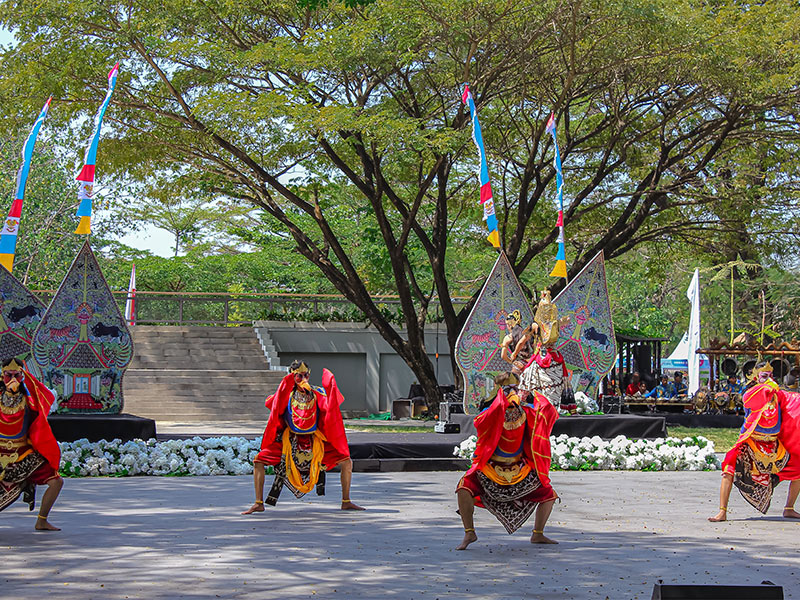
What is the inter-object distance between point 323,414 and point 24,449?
261 cm

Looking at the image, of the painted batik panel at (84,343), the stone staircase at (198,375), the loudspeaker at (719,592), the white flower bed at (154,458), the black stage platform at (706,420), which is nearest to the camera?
the loudspeaker at (719,592)

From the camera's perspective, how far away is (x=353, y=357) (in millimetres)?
28203

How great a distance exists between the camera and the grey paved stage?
586cm

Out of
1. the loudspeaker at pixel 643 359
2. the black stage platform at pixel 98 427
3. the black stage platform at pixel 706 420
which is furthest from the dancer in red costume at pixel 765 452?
the loudspeaker at pixel 643 359

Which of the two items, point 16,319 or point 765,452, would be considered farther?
point 16,319

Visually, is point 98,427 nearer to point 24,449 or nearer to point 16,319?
point 16,319

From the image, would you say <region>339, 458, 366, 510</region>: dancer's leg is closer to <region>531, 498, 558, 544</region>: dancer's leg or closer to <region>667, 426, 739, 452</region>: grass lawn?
<region>531, 498, 558, 544</region>: dancer's leg

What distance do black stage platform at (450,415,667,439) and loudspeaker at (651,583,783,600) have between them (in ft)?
34.9

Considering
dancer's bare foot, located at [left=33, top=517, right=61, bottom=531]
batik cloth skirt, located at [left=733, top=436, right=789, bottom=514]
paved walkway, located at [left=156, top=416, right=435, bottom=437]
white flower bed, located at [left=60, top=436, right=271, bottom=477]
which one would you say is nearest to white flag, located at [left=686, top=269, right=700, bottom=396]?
paved walkway, located at [left=156, top=416, right=435, bottom=437]

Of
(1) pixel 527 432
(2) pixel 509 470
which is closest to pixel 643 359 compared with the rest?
(1) pixel 527 432

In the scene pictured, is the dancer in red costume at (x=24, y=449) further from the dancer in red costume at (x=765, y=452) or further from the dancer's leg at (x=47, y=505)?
the dancer in red costume at (x=765, y=452)

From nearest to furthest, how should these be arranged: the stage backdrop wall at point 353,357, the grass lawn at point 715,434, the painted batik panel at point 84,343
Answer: the painted batik panel at point 84,343, the grass lawn at point 715,434, the stage backdrop wall at point 353,357

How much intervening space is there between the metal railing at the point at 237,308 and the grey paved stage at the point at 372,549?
1788 cm

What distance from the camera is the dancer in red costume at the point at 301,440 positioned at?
9.11 meters
